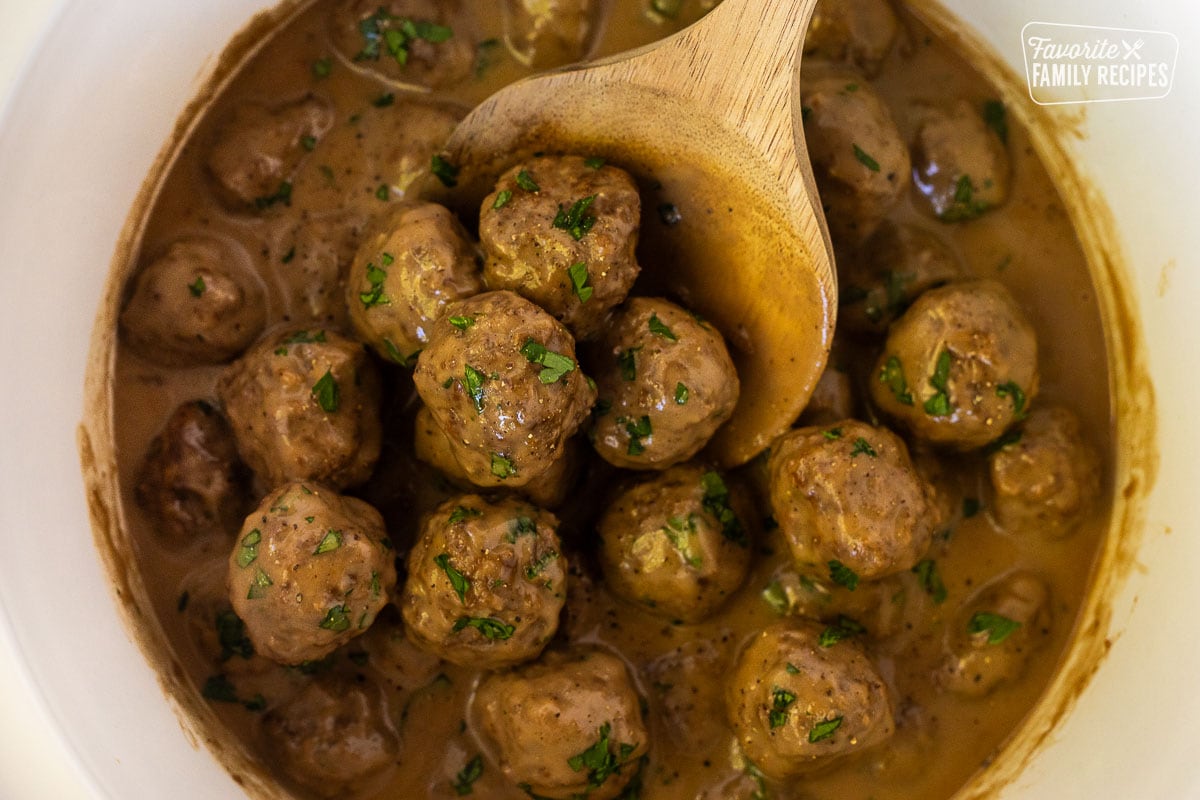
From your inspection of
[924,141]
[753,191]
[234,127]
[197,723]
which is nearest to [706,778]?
[197,723]

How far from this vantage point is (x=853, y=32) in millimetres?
3250

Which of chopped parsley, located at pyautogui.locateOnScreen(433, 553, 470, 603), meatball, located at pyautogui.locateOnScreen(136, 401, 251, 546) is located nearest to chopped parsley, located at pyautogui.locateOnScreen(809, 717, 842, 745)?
chopped parsley, located at pyautogui.locateOnScreen(433, 553, 470, 603)

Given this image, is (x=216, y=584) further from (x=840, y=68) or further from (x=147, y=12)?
(x=840, y=68)

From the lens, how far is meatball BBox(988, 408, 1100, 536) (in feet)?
10.2

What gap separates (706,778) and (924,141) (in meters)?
2.14

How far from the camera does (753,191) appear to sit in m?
2.95

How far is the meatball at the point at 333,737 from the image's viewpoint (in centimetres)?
293

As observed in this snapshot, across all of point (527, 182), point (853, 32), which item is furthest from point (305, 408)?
point (853, 32)

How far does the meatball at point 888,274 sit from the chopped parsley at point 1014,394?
0.44 metres

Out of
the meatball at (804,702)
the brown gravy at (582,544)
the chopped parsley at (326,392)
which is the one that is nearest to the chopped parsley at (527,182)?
the brown gravy at (582,544)

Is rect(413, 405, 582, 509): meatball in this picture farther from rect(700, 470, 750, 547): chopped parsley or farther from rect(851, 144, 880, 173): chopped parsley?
rect(851, 144, 880, 173): chopped parsley

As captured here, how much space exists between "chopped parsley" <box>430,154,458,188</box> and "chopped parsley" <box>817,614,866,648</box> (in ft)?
5.82

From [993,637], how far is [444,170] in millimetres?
2235

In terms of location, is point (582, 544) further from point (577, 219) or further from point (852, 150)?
point (852, 150)
